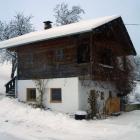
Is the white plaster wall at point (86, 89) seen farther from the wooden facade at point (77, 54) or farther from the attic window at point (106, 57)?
the attic window at point (106, 57)

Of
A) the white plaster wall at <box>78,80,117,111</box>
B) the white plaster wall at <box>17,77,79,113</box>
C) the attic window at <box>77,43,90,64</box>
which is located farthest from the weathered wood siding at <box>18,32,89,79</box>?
Result: the white plaster wall at <box>78,80,117,111</box>

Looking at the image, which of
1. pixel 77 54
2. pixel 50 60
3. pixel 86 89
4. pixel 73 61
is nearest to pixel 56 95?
pixel 86 89

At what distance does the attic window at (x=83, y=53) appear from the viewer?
2132 cm

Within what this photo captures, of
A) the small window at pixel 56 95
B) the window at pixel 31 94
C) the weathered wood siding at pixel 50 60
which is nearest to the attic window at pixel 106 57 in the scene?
the weathered wood siding at pixel 50 60

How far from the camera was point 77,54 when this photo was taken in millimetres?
20766

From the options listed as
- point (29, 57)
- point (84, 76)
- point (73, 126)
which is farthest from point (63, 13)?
point (73, 126)

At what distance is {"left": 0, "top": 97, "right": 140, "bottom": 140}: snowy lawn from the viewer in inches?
548

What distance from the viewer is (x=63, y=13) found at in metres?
47.6

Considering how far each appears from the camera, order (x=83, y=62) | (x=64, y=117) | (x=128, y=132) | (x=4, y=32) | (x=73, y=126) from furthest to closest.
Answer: (x=4, y=32) < (x=83, y=62) < (x=64, y=117) < (x=73, y=126) < (x=128, y=132)

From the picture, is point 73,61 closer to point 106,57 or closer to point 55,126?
point 106,57

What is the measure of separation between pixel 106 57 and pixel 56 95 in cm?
475

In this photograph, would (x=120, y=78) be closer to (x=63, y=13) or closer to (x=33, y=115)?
(x=33, y=115)

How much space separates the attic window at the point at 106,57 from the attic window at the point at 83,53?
1071 millimetres

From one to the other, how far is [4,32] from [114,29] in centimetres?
2395
